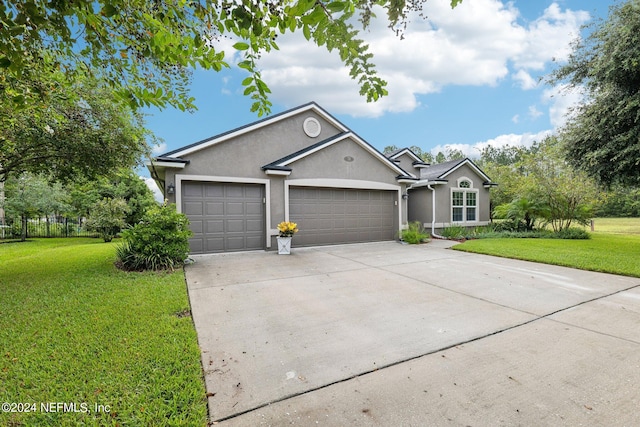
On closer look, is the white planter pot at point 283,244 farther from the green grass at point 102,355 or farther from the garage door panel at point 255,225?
the green grass at point 102,355

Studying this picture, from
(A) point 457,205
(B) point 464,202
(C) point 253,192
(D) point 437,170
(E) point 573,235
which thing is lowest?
(E) point 573,235

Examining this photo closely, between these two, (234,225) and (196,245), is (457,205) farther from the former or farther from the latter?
(196,245)

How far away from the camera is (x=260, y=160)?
33.3ft

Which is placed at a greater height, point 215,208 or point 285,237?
point 215,208

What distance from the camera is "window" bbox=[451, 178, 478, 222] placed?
15.4 meters

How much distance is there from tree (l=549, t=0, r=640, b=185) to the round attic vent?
26.4 feet

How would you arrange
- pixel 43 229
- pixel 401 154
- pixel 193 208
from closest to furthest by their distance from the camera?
pixel 193 208
pixel 401 154
pixel 43 229

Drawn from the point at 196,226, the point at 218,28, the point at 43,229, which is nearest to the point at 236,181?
the point at 196,226

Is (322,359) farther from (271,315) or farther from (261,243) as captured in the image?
(261,243)

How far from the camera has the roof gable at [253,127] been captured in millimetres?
8922

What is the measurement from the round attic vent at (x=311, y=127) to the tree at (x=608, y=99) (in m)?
8.04

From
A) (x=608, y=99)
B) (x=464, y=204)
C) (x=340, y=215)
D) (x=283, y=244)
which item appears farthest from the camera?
(x=464, y=204)

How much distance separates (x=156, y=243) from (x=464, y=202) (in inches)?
563

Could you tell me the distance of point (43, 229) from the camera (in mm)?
19406
